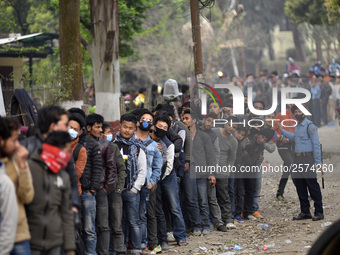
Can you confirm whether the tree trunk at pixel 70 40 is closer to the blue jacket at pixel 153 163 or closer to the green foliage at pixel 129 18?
the blue jacket at pixel 153 163

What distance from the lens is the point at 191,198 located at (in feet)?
39.0

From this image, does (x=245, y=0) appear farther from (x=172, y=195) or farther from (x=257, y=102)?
(x=172, y=195)

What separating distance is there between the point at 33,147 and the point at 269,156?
12359mm

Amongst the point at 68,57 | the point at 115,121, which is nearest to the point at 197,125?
the point at 68,57

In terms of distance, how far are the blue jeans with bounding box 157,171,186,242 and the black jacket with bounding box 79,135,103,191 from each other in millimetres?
2168

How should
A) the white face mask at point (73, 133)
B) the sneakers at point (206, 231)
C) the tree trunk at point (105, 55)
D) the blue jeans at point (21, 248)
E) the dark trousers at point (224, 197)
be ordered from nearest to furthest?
the blue jeans at point (21, 248) < the white face mask at point (73, 133) < the sneakers at point (206, 231) < the dark trousers at point (224, 197) < the tree trunk at point (105, 55)

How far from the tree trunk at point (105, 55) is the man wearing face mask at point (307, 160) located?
6.19 metres

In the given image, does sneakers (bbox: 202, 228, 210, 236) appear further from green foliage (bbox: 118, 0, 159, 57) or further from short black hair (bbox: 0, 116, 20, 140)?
green foliage (bbox: 118, 0, 159, 57)

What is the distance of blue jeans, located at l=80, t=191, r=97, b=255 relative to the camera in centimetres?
904

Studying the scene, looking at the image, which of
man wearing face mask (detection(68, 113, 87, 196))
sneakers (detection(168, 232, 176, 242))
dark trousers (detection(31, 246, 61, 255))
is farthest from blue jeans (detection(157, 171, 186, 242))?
dark trousers (detection(31, 246, 61, 255))

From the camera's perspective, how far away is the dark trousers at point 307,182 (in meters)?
12.4

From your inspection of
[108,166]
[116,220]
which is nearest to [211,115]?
[116,220]

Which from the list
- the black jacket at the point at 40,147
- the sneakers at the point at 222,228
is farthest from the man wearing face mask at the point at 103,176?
the sneakers at the point at 222,228

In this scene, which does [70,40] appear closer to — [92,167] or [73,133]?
[92,167]
